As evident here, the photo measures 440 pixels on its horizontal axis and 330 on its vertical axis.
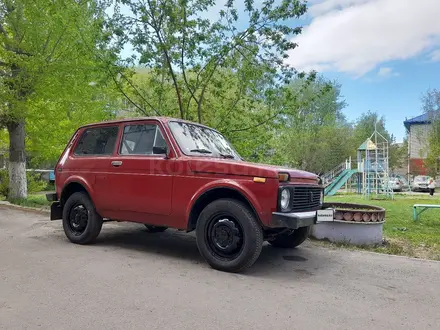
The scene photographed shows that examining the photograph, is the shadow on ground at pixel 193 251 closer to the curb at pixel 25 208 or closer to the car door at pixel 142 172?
the car door at pixel 142 172

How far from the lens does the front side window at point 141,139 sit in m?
5.47

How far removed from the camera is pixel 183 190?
504cm

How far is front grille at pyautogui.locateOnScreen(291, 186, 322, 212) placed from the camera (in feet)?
15.2

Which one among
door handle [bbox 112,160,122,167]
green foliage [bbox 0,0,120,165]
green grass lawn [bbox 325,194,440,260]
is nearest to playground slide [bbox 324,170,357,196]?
green grass lawn [bbox 325,194,440,260]

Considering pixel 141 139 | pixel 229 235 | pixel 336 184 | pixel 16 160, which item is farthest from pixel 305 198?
pixel 336 184

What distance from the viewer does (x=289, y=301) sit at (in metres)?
3.72

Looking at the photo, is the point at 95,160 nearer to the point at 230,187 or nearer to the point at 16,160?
the point at 230,187

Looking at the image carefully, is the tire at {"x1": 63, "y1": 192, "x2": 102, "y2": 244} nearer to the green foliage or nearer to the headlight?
the headlight

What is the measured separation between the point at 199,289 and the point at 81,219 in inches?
120

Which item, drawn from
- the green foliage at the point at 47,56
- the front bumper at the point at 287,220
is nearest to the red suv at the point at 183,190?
the front bumper at the point at 287,220

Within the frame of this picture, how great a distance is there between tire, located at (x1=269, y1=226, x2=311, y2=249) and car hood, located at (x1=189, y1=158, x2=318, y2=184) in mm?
1155

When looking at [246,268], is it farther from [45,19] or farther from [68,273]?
[45,19]

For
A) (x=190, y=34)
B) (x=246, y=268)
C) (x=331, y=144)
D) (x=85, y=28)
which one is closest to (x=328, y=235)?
(x=246, y=268)

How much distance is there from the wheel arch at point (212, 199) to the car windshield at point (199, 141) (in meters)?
0.68
